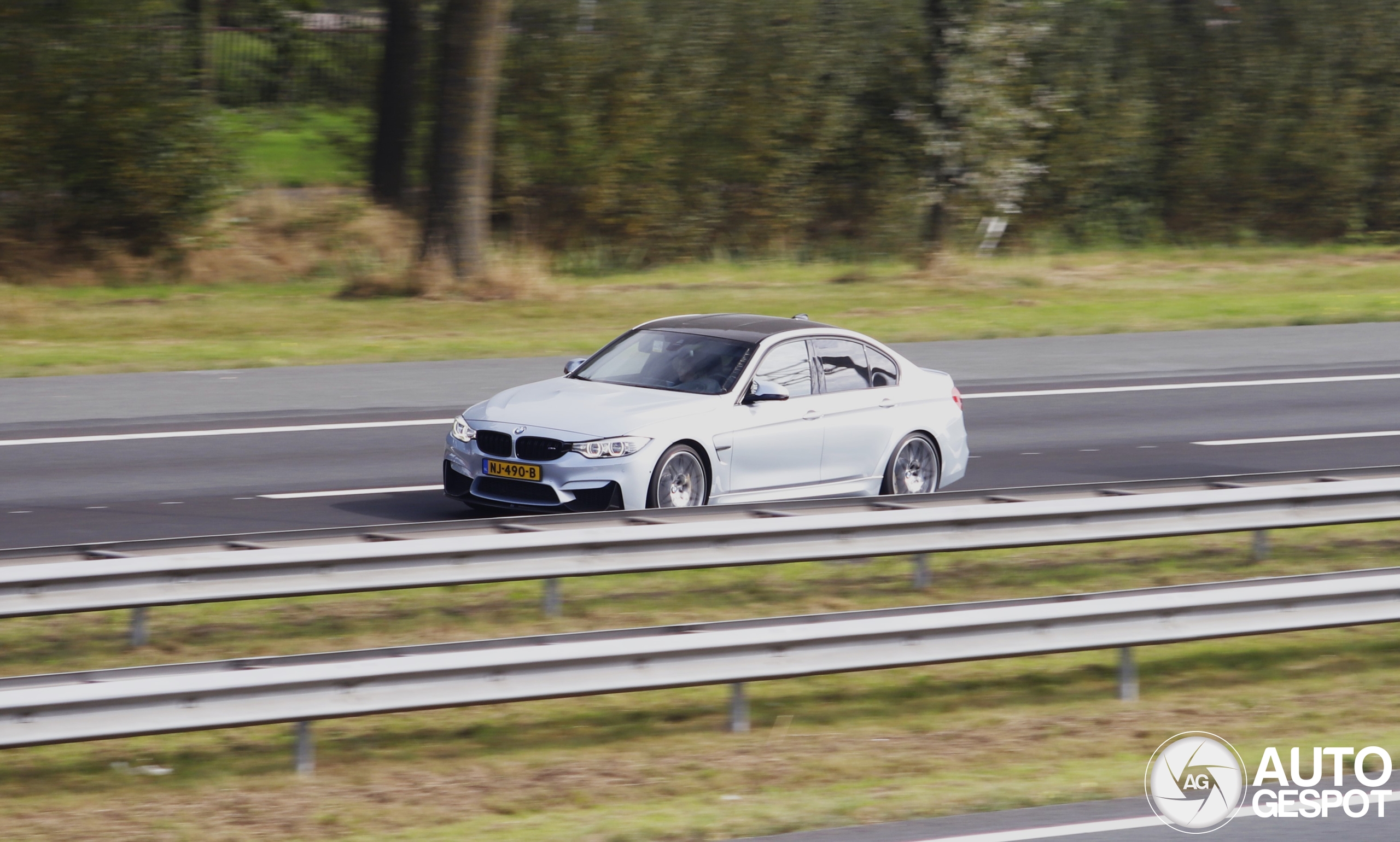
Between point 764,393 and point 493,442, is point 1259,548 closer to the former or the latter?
point 764,393

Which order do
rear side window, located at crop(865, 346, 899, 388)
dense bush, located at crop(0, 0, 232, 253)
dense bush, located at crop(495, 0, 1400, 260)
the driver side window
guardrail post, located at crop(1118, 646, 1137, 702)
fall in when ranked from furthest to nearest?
dense bush, located at crop(495, 0, 1400, 260), dense bush, located at crop(0, 0, 232, 253), rear side window, located at crop(865, 346, 899, 388), the driver side window, guardrail post, located at crop(1118, 646, 1137, 702)

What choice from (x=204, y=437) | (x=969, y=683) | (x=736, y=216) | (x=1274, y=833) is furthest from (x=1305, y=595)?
(x=736, y=216)

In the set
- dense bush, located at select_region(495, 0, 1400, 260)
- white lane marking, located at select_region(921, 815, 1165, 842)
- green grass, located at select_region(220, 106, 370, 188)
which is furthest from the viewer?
dense bush, located at select_region(495, 0, 1400, 260)

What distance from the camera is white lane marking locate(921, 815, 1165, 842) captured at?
21.2ft

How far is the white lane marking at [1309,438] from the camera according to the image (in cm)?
1563

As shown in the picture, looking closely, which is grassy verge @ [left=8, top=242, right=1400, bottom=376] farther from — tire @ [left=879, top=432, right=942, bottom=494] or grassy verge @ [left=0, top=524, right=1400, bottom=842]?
grassy verge @ [left=0, top=524, right=1400, bottom=842]

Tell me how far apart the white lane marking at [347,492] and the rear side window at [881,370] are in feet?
11.2

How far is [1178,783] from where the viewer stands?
716cm

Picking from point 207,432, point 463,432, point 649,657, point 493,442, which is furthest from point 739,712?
point 207,432

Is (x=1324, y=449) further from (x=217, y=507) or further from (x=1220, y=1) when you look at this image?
(x=1220, y=1)

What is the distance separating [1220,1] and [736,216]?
12.9 metres

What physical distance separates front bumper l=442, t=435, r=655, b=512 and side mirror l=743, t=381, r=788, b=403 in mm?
1006

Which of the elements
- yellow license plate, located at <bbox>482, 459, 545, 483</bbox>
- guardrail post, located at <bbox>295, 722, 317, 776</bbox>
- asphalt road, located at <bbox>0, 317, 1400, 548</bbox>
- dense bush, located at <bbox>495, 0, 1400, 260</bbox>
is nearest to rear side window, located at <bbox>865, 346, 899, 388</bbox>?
asphalt road, located at <bbox>0, 317, 1400, 548</bbox>

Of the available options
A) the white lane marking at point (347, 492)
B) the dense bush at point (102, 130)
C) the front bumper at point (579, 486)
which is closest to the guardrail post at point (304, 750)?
the front bumper at point (579, 486)
